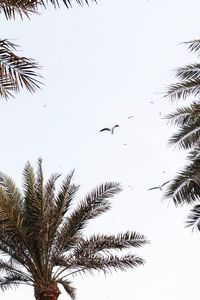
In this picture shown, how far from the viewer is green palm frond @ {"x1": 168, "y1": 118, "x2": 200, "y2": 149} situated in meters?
14.6

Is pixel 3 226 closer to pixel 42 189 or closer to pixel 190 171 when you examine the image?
pixel 42 189

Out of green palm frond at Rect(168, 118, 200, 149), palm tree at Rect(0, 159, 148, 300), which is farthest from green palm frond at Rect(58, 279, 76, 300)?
green palm frond at Rect(168, 118, 200, 149)

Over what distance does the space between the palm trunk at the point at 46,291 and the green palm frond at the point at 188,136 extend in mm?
5381

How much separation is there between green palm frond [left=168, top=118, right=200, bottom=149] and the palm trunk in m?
5.38

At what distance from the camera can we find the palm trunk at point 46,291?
48.4ft

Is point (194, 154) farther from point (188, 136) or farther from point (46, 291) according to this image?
point (46, 291)

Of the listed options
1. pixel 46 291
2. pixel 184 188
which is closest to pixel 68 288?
pixel 46 291

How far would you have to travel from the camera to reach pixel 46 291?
14828 mm

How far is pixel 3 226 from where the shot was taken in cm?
1384

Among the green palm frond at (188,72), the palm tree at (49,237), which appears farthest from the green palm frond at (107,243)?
the green palm frond at (188,72)

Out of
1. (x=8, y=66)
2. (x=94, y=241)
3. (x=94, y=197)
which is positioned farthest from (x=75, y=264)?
(x=8, y=66)

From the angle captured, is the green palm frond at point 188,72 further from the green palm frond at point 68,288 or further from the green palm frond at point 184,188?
the green palm frond at point 68,288

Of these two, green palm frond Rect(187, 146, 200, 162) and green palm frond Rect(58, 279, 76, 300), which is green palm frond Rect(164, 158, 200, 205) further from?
green palm frond Rect(58, 279, 76, 300)

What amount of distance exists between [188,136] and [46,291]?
605 cm
